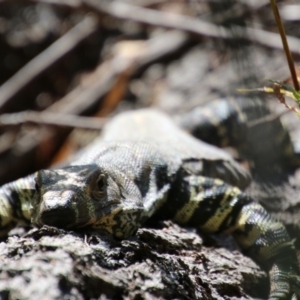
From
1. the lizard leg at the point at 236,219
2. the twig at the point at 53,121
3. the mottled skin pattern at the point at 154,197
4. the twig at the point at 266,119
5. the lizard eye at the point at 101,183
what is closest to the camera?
the mottled skin pattern at the point at 154,197

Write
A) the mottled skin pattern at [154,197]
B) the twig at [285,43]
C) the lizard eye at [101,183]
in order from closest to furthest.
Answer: the twig at [285,43] → the mottled skin pattern at [154,197] → the lizard eye at [101,183]

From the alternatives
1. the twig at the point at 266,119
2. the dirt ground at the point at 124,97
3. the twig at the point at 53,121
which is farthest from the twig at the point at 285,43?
the twig at the point at 53,121

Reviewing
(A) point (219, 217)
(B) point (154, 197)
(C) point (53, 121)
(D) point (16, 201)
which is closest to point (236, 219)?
(A) point (219, 217)

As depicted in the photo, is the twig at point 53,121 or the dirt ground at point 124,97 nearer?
the dirt ground at point 124,97

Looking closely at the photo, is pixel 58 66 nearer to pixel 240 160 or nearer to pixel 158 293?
pixel 240 160

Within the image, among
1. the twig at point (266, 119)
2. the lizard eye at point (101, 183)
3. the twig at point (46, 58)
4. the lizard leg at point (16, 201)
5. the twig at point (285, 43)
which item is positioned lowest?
the lizard leg at point (16, 201)

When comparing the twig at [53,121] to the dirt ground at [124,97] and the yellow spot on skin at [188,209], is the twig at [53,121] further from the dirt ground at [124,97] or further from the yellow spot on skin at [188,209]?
the yellow spot on skin at [188,209]
